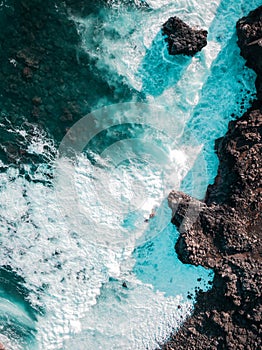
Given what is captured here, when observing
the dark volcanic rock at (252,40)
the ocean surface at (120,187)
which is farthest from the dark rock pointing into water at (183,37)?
the dark volcanic rock at (252,40)

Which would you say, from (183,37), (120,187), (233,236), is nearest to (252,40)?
(183,37)

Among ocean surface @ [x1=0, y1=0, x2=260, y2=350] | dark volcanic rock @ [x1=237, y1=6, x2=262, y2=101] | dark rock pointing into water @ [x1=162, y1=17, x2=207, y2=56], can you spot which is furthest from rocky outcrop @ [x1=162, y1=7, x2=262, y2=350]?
dark rock pointing into water @ [x1=162, y1=17, x2=207, y2=56]

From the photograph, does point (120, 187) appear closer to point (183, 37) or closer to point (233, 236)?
point (233, 236)

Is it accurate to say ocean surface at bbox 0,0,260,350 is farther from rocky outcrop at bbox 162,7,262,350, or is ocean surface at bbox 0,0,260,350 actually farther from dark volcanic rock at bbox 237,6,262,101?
rocky outcrop at bbox 162,7,262,350

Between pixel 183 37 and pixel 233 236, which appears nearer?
pixel 233 236

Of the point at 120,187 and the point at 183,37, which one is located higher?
the point at 183,37

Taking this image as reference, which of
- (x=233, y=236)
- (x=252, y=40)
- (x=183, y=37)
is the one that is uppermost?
(x=252, y=40)

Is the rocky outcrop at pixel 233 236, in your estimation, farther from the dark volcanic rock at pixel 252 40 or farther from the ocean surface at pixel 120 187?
the ocean surface at pixel 120 187
